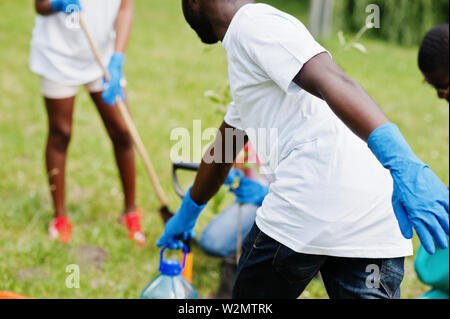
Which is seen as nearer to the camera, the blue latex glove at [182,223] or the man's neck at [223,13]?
the man's neck at [223,13]

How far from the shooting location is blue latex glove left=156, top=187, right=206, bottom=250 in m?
2.14

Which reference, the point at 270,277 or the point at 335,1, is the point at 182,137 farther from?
the point at 335,1

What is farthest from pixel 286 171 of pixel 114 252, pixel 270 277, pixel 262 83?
pixel 114 252

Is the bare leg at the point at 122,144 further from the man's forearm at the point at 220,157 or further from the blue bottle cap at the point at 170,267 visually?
the man's forearm at the point at 220,157

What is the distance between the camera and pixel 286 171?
1.69 meters

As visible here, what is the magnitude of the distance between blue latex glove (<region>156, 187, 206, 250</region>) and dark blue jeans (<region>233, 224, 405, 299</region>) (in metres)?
0.31

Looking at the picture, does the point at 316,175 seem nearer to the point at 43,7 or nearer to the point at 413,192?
the point at 413,192

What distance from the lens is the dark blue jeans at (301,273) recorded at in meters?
1.71

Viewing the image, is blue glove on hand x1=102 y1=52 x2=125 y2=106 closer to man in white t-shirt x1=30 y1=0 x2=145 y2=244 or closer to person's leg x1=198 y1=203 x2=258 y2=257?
man in white t-shirt x1=30 y1=0 x2=145 y2=244

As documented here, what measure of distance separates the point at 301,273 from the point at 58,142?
2069 millimetres

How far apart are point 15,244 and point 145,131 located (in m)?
2.06

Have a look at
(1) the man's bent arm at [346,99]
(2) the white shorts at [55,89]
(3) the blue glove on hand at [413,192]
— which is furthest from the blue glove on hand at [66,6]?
(3) the blue glove on hand at [413,192]

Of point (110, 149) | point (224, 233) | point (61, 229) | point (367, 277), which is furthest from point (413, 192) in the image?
point (110, 149)

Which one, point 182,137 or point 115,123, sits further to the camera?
point 182,137
